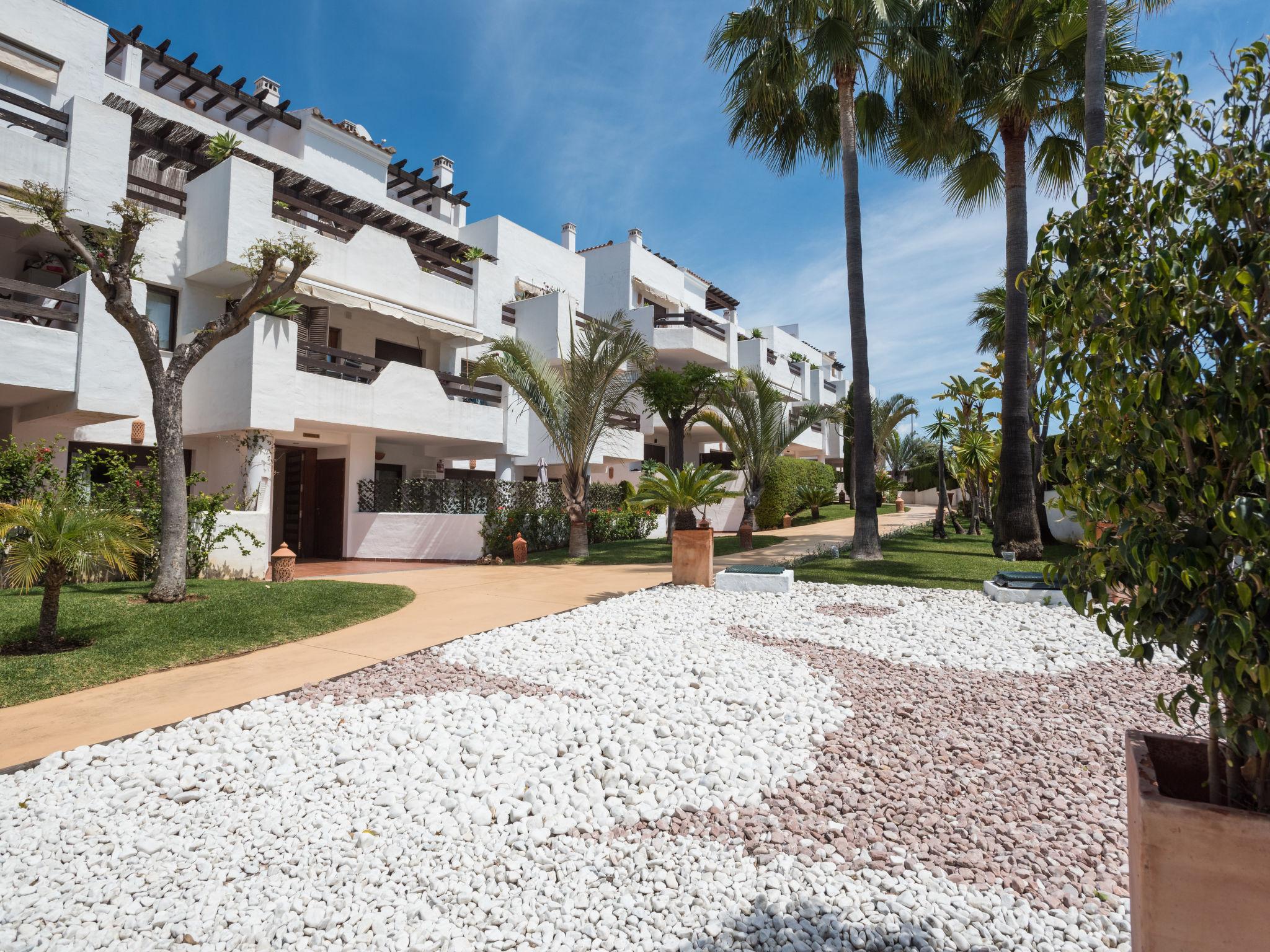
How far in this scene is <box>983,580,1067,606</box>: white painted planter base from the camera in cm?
893

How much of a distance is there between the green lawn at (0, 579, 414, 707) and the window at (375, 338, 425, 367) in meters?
9.79

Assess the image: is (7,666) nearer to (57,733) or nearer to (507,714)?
(57,733)

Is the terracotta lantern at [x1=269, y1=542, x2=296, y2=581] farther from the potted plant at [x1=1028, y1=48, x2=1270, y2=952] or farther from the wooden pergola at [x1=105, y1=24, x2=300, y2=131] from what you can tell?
the wooden pergola at [x1=105, y1=24, x2=300, y2=131]

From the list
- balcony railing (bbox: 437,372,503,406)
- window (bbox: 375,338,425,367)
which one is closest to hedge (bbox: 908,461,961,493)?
balcony railing (bbox: 437,372,503,406)

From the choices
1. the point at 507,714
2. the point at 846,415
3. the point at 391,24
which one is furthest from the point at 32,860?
the point at 846,415

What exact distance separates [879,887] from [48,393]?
14931mm

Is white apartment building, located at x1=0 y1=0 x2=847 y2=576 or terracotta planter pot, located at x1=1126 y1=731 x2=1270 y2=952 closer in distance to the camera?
terracotta planter pot, located at x1=1126 y1=731 x2=1270 y2=952

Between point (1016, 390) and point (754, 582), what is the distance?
25.0ft

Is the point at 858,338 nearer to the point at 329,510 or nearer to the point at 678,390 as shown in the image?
the point at 678,390

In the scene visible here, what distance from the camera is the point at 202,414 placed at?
13.4 m

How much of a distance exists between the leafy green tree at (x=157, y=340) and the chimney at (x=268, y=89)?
501 inches

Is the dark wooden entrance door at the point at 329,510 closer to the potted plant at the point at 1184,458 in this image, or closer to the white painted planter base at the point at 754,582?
the white painted planter base at the point at 754,582

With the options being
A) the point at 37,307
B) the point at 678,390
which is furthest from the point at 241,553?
the point at 678,390

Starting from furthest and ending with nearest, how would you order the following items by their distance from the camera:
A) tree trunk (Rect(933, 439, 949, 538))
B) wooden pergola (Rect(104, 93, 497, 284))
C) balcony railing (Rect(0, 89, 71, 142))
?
tree trunk (Rect(933, 439, 949, 538))
wooden pergola (Rect(104, 93, 497, 284))
balcony railing (Rect(0, 89, 71, 142))
